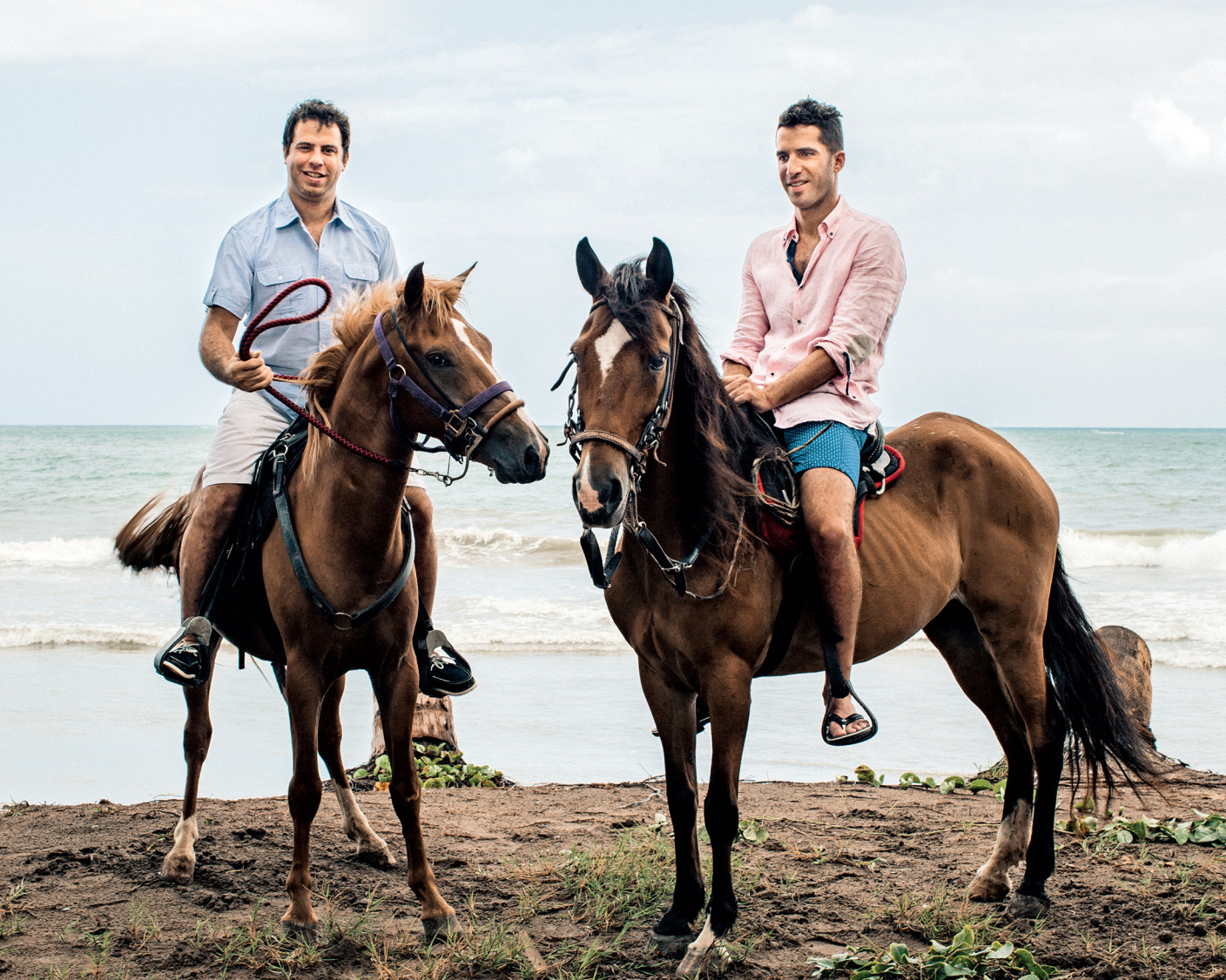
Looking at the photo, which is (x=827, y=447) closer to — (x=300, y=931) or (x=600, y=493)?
(x=600, y=493)

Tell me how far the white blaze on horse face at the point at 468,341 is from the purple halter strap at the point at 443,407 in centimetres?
7

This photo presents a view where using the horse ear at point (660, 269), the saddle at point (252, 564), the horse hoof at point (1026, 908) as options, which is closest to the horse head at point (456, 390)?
the horse ear at point (660, 269)

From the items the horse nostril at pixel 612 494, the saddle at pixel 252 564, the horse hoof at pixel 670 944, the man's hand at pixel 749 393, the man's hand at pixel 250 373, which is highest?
the man's hand at pixel 749 393

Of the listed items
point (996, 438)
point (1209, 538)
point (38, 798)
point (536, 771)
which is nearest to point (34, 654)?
point (38, 798)

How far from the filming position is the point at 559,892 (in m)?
4.05

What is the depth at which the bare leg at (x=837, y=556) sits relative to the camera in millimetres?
3461

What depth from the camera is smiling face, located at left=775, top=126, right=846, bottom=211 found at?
378 centimetres

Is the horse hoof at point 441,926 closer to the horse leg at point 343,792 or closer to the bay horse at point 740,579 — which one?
the bay horse at point 740,579

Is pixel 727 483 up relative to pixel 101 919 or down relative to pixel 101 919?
up

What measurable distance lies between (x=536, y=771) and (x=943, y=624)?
308 cm

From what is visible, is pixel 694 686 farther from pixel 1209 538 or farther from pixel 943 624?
pixel 1209 538

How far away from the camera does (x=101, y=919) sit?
3.77m

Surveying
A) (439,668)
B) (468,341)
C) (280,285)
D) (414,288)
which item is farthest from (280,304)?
(439,668)

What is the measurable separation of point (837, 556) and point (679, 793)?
3.24 ft
